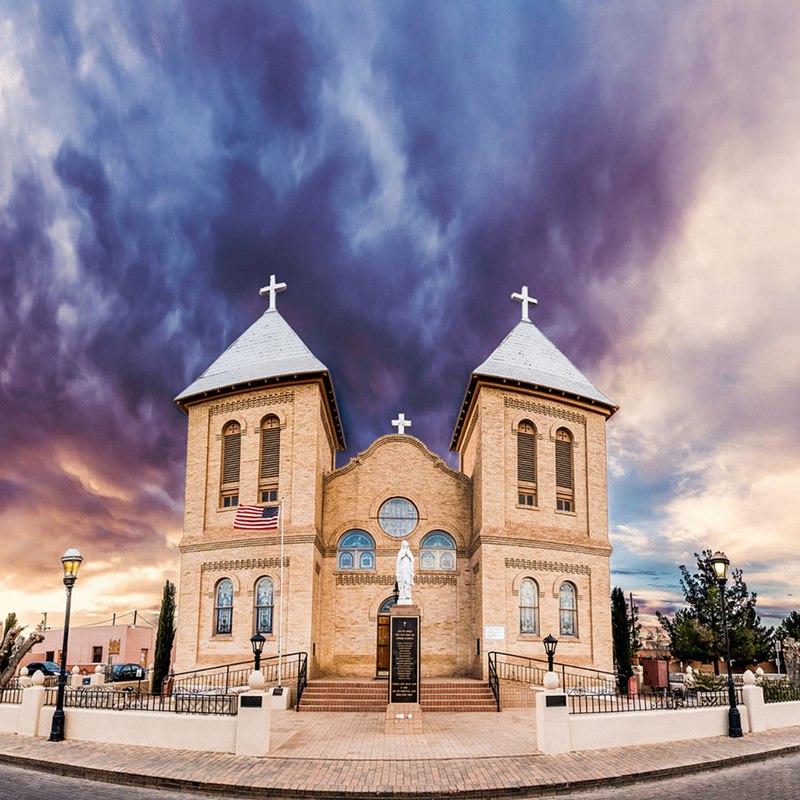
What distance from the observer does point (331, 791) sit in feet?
41.3

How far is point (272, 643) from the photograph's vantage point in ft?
82.6

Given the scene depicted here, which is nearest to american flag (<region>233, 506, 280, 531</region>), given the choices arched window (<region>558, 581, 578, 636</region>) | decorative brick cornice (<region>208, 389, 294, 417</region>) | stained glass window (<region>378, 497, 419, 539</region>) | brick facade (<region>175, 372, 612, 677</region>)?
brick facade (<region>175, 372, 612, 677</region>)

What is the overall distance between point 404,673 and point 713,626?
24.9m

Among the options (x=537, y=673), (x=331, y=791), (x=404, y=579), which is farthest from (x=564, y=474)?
(x=331, y=791)

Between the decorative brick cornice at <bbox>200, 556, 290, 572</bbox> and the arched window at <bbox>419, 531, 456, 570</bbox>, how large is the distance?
522 cm

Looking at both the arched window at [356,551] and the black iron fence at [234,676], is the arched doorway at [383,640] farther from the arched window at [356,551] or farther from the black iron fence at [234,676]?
the black iron fence at [234,676]

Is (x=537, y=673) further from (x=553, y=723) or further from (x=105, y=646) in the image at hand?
(x=105, y=646)

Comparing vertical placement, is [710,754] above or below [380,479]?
below

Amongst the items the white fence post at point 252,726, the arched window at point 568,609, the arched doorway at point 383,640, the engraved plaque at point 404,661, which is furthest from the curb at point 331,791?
the arched doorway at point 383,640

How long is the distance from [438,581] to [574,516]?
209 inches

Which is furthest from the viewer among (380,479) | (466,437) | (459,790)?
(466,437)

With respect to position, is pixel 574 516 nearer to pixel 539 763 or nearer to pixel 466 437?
→ pixel 466 437

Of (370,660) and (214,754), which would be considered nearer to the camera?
(214,754)

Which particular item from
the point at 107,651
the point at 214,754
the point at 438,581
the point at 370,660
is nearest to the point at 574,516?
the point at 438,581
